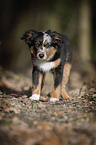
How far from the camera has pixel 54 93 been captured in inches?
213

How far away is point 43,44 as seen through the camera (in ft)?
17.1

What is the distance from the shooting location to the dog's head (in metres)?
5.20

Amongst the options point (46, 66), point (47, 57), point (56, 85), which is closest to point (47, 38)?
point (47, 57)

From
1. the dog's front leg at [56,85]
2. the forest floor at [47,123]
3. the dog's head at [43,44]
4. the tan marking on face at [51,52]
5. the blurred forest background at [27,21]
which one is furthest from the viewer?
the blurred forest background at [27,21]

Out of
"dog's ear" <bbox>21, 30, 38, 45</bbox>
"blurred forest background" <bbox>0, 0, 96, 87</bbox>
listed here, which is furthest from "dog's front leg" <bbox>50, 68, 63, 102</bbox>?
"blurred forest background" <bbox>0, 0, 96, 87</bbox>

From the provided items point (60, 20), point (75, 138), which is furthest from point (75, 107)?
point (60, 20)

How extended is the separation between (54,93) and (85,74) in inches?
246

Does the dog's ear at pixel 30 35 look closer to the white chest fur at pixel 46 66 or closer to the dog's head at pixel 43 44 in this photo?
the dog's head at pixel 43 44

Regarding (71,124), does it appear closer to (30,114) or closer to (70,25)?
(30,114)

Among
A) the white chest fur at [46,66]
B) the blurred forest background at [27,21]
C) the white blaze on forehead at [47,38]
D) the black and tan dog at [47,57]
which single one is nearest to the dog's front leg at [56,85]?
the black and tan dog at [47,57]

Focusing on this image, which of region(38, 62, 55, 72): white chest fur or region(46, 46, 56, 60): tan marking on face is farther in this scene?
region(38, 62, 55, 72): white chest fur

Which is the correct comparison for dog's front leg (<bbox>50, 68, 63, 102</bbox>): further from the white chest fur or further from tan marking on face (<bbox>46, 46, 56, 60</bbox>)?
tan marking on face (<bbox>46, 46, 56, 60</bbox>)

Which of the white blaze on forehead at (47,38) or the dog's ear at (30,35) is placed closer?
the white blaze on forehead at (47,38)

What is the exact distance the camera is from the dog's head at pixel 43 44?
5199 millimetres
